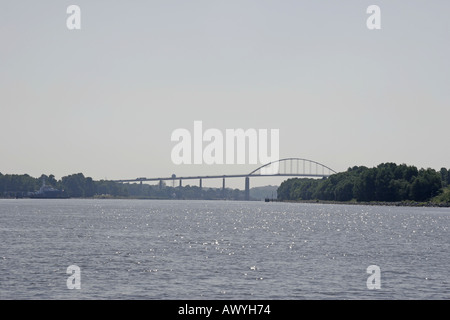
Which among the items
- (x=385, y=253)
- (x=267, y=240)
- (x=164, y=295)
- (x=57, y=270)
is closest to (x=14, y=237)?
(x=267, y=240)

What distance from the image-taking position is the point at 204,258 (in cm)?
5859

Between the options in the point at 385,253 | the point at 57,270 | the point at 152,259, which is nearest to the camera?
the point at 57,270

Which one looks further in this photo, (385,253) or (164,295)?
(385,253)

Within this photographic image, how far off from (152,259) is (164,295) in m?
18.5

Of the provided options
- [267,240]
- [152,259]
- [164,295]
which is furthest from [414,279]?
[267,240]

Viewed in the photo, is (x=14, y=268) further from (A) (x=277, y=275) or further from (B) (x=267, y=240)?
(B) (x=267, y=240)

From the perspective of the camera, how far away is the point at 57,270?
48.6 m

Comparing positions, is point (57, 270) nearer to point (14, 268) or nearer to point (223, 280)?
point (14, 268)
